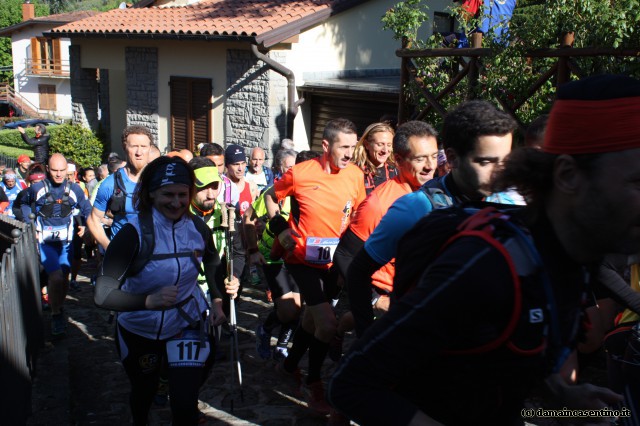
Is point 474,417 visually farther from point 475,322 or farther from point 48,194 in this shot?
point 48,194

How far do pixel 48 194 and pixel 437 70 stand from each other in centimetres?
514

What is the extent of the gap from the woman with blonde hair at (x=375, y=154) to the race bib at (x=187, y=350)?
6.92ft

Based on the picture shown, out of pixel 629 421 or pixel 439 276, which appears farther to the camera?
pixel 629 421

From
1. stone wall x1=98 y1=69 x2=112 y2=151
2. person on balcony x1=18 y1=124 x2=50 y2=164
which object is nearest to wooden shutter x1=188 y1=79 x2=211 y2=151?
person on balcony x1=18 y1=124 x2=50 y2=164

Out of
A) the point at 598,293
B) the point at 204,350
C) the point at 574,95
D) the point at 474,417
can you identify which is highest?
the point at 574,95

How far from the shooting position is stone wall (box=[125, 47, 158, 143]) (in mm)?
17750

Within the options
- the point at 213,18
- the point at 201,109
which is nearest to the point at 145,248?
the point at 201,109

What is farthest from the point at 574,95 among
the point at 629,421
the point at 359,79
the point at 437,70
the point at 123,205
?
the point at 359,79

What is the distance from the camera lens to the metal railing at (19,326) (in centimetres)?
416

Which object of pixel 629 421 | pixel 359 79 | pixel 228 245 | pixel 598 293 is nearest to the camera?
pixel 629 421

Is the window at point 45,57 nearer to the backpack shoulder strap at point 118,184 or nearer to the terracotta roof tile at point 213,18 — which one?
the terracotta roof tile at point 213,18

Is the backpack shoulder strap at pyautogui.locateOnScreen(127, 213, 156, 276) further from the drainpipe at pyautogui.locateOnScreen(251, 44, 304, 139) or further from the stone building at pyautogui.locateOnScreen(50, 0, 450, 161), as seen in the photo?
the drainpipe at pyautogui.locateOnScreen(251, 44, 304, 139)

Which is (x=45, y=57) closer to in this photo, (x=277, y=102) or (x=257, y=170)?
(x=277, y=102)

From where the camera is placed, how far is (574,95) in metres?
1.54
